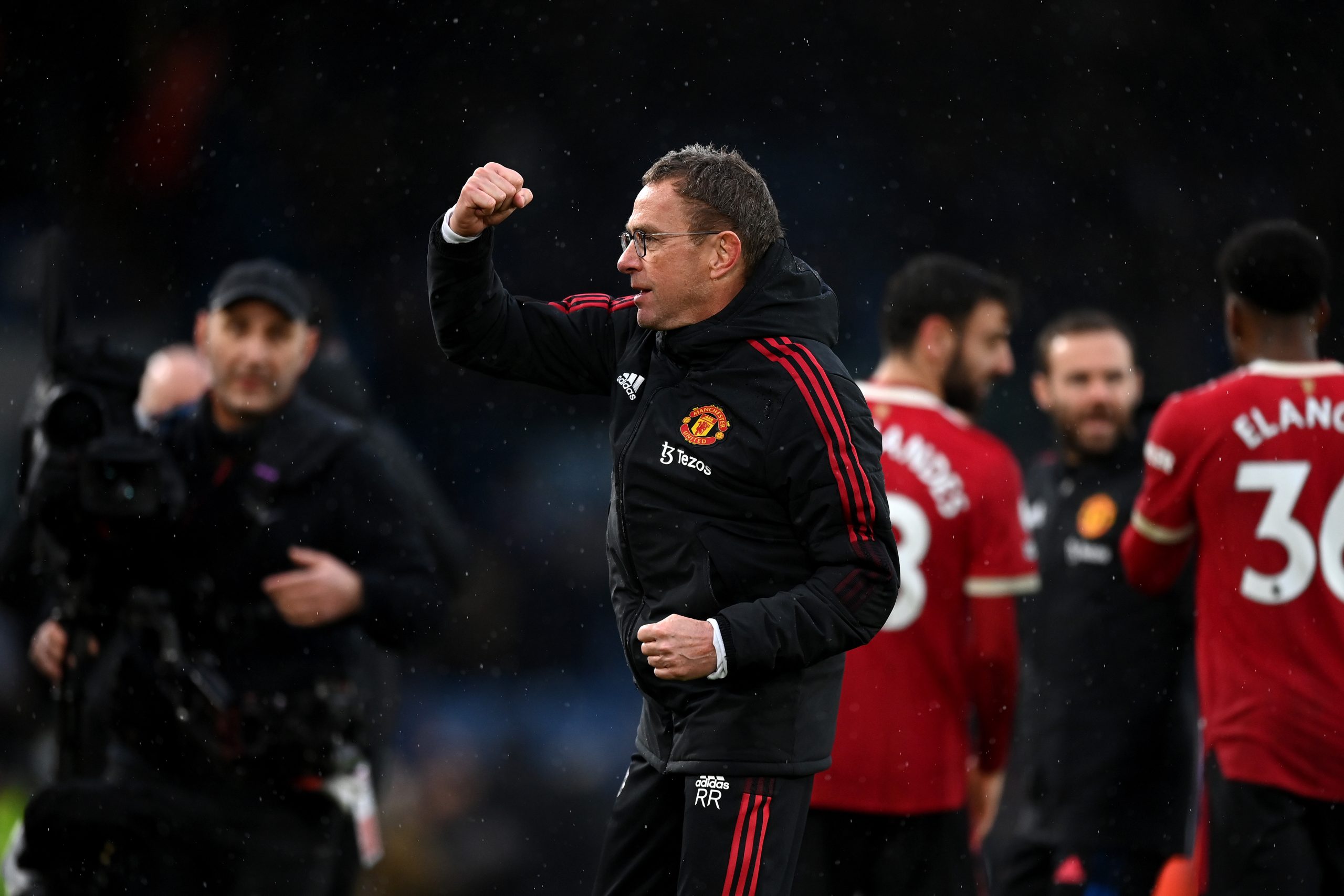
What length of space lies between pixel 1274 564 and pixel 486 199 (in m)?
2.29

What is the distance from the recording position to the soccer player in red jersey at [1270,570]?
3.68m

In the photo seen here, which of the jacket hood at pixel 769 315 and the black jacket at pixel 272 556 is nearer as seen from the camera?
the jacket hood at pixel 769 315

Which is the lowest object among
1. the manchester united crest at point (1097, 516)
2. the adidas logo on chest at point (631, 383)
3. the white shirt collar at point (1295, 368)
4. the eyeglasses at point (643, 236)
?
the manchester united crest at point (1097, 516)

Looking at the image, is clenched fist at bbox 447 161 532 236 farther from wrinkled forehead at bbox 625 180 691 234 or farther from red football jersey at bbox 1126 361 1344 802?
red football jersey at bbox 1126 361 1344 802

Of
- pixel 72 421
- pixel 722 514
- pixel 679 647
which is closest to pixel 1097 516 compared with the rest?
pixel 722 514

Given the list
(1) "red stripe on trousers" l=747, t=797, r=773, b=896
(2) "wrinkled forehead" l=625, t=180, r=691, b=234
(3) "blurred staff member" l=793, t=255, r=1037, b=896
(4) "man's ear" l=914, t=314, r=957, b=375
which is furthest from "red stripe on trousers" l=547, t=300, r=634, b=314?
(4) "man's ear" l=914, t=314, r=957, b=375

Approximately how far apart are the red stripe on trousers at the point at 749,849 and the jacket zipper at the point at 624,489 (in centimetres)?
44

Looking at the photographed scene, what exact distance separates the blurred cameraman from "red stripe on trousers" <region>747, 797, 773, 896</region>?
1.79 metres

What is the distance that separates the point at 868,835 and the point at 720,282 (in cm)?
177

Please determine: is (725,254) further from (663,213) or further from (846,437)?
(846,437)

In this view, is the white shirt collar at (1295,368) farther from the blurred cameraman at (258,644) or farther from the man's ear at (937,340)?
the blurred cameraman at (258,644)

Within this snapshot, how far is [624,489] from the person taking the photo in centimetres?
269

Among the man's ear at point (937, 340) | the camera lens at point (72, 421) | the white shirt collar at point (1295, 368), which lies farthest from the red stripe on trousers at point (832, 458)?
the camera lens at point (72, 421)

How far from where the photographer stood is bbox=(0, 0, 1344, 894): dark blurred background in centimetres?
923
